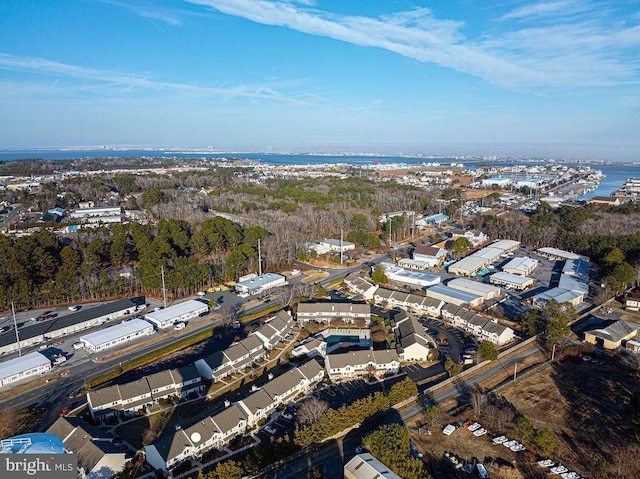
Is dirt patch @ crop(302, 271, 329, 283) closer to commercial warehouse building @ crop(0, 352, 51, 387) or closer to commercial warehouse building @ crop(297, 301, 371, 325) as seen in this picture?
commercial warehouse building @ crop(297, 301, 371, 325)

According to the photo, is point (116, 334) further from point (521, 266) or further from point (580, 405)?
point (521, 266)

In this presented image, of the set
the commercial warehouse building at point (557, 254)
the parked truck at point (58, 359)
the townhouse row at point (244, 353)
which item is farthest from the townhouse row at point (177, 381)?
the commercial warehouse building at point (557, 254)

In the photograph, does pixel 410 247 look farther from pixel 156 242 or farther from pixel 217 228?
pixel 156 242

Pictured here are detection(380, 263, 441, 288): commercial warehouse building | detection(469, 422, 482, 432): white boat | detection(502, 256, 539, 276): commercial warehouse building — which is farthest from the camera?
detection(502, 256, 539, 276): commercial warehouse building

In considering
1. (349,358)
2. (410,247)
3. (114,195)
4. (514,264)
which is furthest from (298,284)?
(114,195)

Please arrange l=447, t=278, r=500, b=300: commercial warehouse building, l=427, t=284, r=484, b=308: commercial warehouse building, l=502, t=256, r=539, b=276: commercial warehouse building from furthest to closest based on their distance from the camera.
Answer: l=502, t=256, r=539, b=276: commercial warehouse building → l=447, t=278, r=500, b=300: commercial warehouse building → l=427, t=284, r=484, b=308: commercial warehouse building

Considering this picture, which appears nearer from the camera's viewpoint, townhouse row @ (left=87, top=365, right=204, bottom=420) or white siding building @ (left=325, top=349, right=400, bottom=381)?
townhouse row @ (left=87, top=365, right=204, bottom=420)

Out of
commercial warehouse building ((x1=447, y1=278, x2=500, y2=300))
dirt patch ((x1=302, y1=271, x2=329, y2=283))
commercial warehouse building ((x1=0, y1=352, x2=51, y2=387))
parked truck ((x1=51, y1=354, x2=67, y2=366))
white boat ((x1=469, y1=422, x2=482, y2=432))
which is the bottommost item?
white boat ((x1=469, y1=422, x2=482, y2=432))

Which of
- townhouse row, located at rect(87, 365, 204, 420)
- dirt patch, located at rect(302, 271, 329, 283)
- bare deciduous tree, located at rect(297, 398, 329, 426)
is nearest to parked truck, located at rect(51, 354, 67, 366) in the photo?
townhouse row, located at rect(87, 365, 204, 420)
